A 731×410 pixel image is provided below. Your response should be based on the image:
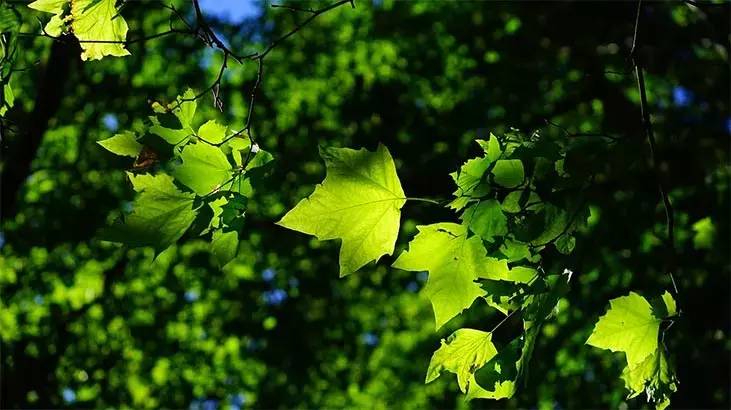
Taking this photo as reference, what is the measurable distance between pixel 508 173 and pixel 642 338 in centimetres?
51

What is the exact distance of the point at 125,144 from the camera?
5.76 ft

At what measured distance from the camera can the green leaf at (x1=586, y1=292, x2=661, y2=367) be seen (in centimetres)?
173

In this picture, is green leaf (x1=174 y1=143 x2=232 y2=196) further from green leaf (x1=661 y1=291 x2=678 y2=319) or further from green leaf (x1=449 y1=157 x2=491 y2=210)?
green leaf (x1=661 y1=291 x2=678 y2=319)

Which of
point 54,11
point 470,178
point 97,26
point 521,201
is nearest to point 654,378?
point 521,201

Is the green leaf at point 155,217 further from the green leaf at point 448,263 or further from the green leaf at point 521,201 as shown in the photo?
the green leaf at point 521,201

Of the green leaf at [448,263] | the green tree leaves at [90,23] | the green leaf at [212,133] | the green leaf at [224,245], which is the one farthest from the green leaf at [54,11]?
the green leaf at [448,263]

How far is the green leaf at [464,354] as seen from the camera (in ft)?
5.60

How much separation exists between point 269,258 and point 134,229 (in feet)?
28.5

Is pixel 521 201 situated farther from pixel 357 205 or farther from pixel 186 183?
pixel 186 183

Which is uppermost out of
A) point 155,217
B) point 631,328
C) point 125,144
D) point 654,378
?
point 125,144

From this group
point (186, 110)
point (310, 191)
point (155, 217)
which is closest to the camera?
point (155, 217)

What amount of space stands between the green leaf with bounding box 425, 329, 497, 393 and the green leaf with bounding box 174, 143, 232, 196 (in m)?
0.63

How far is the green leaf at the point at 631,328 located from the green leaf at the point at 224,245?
84 cm

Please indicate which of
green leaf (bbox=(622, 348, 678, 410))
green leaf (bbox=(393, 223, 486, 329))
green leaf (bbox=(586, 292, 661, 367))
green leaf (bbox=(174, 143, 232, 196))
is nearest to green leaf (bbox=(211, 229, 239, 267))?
green leaf (bbox=(174, 143, 232, 196))
